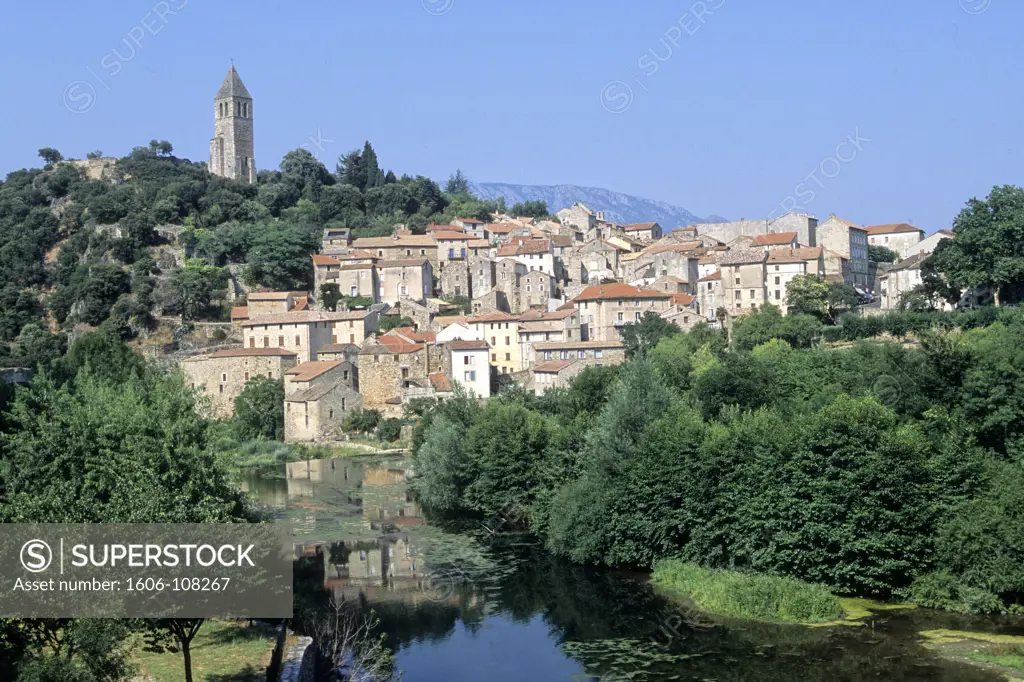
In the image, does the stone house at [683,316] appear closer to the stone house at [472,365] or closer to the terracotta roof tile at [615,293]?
the terracotta roof tile at [615,293]

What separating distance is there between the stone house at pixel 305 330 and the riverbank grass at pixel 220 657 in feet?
136

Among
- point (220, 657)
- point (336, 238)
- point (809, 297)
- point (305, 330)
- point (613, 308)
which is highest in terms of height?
point (336, 238)

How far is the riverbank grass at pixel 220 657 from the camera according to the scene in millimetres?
16734

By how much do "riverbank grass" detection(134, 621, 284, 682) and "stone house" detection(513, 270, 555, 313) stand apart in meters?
51.8

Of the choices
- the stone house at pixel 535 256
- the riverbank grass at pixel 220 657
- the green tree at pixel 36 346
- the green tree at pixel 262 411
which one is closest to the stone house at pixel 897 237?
the stone house at pixel 535 256

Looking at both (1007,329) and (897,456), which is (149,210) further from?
(897,456)

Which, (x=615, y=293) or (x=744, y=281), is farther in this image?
(x=744, y=281)

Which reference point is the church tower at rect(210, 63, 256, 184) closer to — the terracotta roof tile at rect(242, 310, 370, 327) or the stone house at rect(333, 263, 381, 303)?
the stone house at rect(333, 263, 381, 303)

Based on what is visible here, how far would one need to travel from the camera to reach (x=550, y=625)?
Answer: 74.3 feet

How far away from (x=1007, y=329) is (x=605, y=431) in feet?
44.0

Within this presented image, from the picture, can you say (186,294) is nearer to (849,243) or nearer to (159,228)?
(159,228)

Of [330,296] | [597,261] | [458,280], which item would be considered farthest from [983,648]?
[597,261]

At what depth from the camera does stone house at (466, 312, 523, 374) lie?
60.4 metres

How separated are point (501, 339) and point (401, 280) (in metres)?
12.5
